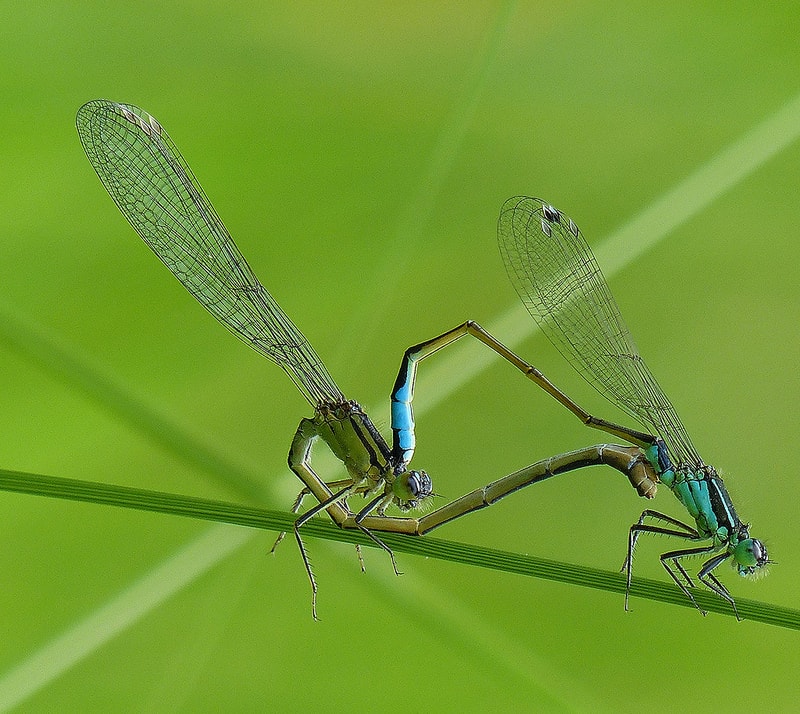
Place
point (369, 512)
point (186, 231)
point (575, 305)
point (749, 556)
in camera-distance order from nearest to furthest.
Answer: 1. point (369, 512)
2. point (749, 556)
3. point (186, 231)
4. point (575, 305)

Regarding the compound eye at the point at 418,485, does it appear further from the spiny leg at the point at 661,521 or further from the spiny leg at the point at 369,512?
the spiny leg at the point at 661,521

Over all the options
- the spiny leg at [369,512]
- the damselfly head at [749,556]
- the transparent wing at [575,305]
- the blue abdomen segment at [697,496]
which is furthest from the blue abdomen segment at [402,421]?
the damselfly head at [749,556]

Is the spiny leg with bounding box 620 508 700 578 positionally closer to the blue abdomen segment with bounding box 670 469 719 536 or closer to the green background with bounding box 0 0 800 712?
the blue abdomen segment with bounding box 670 469 719 536

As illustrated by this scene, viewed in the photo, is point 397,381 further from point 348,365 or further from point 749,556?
point 749,556

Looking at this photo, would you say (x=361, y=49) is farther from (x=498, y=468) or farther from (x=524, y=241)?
(x=498, y=468)

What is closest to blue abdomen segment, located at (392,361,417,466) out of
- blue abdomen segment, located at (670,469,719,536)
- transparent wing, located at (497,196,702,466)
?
transparent wing, located at (497,196,702,466)

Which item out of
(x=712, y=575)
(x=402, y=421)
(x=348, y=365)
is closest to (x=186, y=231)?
(x=348, y=365)

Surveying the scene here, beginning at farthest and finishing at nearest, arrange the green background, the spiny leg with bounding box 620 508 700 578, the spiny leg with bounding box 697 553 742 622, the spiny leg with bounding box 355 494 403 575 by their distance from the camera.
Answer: the green background
the spiny leg with bounding box 620 508 700 578
the spiny leg with bounding box 697 553 742 622
the spiny leg with bounding box 355 494 403 575

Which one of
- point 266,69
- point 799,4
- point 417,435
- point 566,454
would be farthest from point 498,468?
point 799,4
